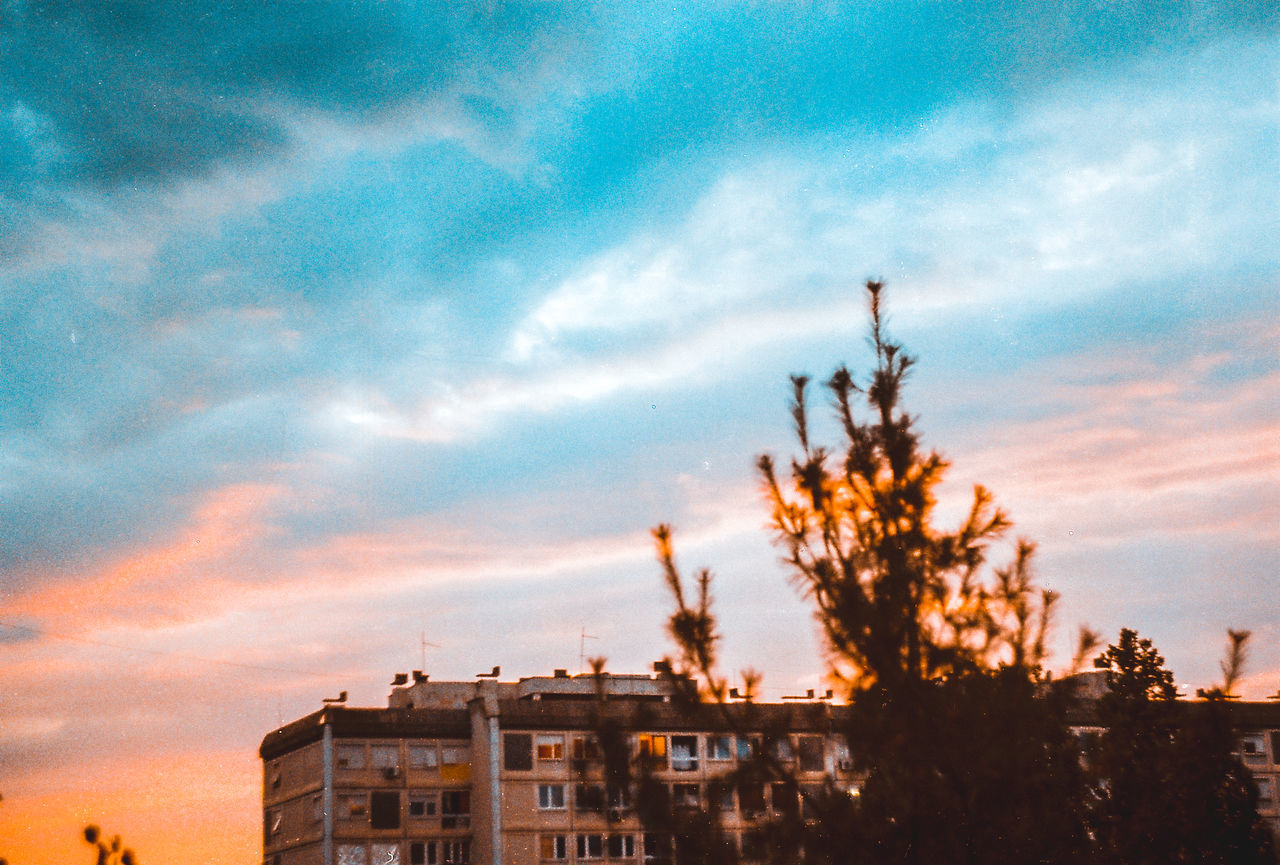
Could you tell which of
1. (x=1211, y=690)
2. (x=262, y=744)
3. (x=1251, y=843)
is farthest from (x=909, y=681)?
(x=262, y=744)

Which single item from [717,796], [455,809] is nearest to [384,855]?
[455,809]

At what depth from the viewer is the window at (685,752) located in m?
60.9

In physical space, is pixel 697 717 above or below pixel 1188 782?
above

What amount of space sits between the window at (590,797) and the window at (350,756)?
51.1 metres

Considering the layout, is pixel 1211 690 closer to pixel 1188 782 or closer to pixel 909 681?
pixel 1188 782

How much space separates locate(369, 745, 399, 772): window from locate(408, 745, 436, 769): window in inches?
30.0

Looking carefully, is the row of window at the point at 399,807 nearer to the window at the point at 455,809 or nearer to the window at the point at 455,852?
the window at the point at 455,809

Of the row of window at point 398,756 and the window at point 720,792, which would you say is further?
the row of window at point 398,756

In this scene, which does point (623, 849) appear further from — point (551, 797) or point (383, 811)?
point (383, 811)

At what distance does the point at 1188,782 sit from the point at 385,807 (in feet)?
173

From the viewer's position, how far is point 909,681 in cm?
1048

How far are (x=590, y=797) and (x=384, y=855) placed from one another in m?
52.1

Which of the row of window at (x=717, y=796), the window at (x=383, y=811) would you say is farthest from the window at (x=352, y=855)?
the row of window at (x=717, y=796)

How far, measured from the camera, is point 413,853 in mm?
60281
